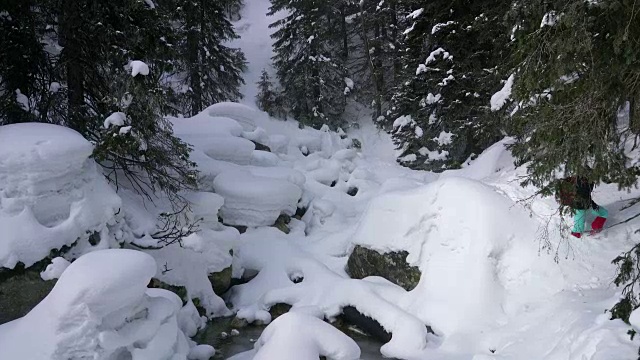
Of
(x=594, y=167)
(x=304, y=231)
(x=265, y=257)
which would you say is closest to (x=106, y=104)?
(x=265, y=257)

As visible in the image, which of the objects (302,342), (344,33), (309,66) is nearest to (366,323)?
(302,342)

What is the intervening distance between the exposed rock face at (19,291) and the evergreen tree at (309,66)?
1408 cm

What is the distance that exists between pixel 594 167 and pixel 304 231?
811 cm

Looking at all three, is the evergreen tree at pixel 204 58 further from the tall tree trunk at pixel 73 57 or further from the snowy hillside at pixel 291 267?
the tall tree trunk at pixel 73 57

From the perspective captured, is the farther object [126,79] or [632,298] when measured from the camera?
[126,79]

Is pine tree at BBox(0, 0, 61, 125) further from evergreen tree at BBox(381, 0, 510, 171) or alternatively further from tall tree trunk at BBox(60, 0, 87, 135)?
evergreen tree at BBox(381, 0, 510, 171)

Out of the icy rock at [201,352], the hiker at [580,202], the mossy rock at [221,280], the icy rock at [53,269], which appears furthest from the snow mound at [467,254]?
the icy rock at [53,269]

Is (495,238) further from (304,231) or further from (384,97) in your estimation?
(384,97)

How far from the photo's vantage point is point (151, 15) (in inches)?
317

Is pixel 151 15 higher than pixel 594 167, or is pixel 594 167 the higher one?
pixel 151 15

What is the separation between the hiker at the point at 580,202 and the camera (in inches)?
219

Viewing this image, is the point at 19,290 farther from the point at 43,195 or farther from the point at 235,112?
the point at 235,112

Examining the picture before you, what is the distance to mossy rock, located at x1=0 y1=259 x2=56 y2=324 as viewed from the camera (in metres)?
6.21

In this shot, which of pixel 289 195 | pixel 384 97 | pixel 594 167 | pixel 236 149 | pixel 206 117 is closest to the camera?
pixel 594 167
